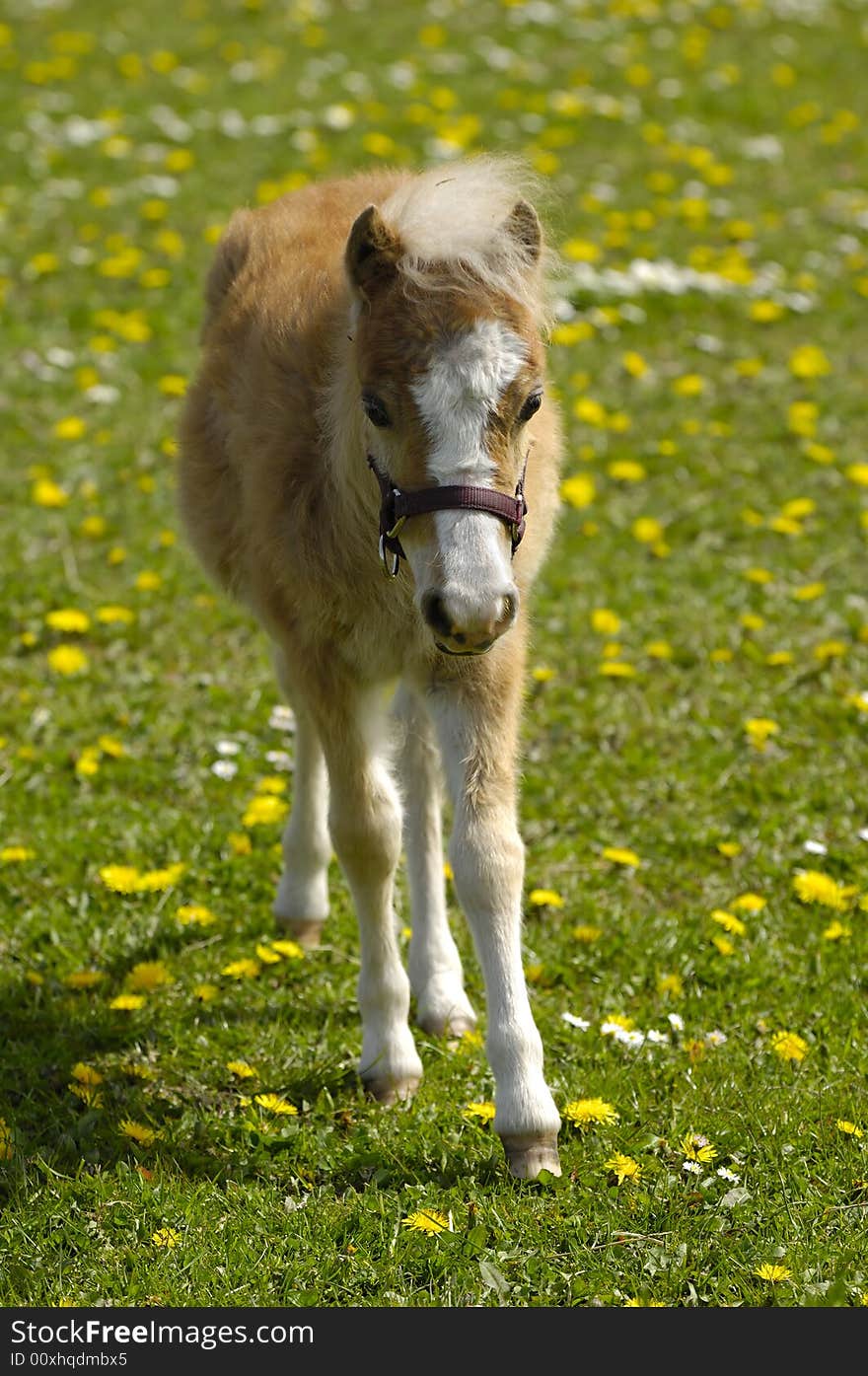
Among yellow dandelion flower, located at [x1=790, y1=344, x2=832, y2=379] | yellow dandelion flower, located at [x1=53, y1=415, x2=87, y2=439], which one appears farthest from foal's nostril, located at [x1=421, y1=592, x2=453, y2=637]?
yellow dandelion flower, located at [x1=790, y1=344, x2=832, y2=379]

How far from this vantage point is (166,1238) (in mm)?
3303

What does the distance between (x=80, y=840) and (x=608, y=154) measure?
7.73m

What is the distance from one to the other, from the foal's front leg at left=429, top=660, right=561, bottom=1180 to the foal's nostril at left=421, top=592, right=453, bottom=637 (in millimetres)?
651

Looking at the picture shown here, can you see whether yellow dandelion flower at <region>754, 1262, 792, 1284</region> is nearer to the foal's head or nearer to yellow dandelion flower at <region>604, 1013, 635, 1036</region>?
yellow dandelion flower at <region>604, 1013, 635, 1036</region>

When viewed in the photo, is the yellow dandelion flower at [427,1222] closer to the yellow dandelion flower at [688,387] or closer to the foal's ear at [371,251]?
the foal's ear at [371,251]

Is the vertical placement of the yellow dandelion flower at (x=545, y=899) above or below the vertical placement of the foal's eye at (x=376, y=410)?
below

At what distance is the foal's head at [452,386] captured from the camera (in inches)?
119

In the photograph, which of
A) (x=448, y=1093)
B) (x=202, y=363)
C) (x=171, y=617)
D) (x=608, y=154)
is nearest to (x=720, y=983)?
(x=448, y=1093)

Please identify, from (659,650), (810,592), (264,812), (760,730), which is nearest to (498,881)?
(264,812)

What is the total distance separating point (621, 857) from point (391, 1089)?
48.7 inches

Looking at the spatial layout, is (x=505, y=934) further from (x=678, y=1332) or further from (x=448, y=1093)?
(x=678, y=1332)

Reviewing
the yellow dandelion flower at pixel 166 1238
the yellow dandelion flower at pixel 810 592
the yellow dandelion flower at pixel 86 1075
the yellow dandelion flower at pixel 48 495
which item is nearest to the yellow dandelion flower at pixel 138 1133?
the yellow dandelion flower at pixel 86 1075

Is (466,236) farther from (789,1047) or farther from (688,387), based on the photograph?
(688,387)

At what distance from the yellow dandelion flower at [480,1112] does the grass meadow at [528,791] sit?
0.05ft
